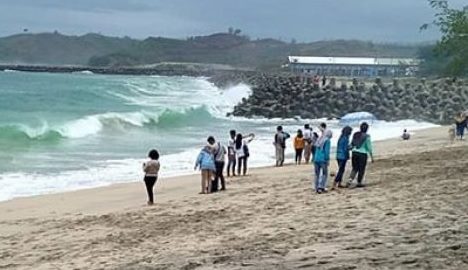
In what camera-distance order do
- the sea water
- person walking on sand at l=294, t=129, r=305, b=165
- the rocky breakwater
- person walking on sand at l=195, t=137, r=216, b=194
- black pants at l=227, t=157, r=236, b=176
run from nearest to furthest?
1. person walking on sand at l=195, t=137, r=216, b=194
2. black pants at l=227, t=157, r=236, b=176
3. the sea water
4. person walking on sand at l=294, t=129, r=305, b=165
5. the rocky breakwater

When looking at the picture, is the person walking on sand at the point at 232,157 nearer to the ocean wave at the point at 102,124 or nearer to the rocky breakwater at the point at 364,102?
the ocean wave at the point at 102,124

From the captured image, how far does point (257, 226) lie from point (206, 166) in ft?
18.3

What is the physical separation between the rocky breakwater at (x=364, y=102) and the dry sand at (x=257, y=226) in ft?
111

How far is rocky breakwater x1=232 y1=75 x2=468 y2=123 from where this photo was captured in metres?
53.7

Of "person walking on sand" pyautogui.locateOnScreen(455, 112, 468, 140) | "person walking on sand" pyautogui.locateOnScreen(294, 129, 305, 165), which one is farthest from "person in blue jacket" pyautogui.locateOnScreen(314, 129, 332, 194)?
"person walking on sand" pyautogui.locateOnScreen(455, 112, 468, 140)

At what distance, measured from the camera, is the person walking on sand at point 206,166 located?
18.0 meters

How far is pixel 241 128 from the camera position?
4528 centimetres

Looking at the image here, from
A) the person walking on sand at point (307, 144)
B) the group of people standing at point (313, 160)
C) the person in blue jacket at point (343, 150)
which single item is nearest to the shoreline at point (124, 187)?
the group of people standing at point (313, 160)

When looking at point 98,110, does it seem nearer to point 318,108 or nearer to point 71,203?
point 318,108

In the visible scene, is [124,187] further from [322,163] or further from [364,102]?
[364,102]

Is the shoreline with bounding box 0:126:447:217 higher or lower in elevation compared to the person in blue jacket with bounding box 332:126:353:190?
lower

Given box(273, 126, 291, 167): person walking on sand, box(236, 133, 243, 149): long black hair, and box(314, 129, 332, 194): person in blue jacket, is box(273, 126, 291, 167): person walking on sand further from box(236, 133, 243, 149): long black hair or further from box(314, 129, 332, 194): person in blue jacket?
box(314, 129, 332, 194): person in blue jacket

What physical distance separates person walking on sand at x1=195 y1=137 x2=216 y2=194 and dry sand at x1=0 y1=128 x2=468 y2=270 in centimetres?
49

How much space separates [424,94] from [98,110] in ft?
69.1
